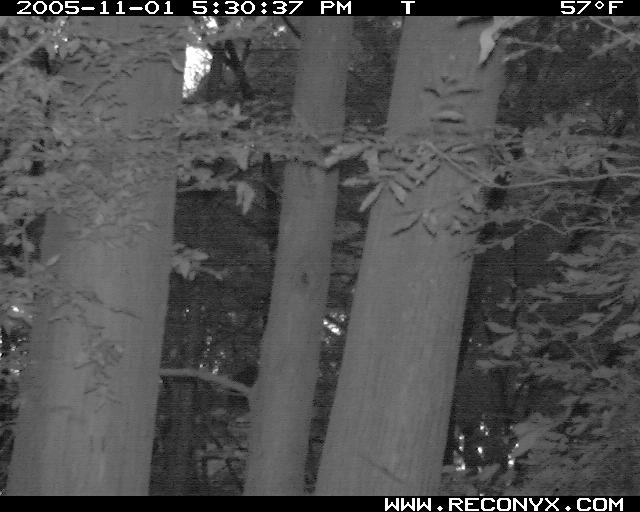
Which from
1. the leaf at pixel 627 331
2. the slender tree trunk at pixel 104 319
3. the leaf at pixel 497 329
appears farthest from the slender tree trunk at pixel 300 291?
the leaf at pixel 627 331

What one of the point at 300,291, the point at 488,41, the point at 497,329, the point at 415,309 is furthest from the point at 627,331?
the point at 300,291

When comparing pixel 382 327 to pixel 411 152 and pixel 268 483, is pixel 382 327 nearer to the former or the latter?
pixel 411 152

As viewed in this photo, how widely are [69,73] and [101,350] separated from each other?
1.53m

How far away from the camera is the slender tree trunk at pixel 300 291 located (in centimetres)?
824

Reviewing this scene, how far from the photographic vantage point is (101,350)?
5.24 m

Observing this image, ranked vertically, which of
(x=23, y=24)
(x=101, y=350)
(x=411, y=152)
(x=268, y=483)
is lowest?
(x=268, y=483)

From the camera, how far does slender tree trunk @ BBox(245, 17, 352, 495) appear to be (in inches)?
324

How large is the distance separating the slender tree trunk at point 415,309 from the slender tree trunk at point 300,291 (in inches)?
128

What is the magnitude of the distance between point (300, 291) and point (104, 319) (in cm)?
308

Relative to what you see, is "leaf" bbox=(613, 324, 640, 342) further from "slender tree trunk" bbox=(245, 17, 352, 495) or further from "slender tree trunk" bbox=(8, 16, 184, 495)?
"slender tree trunk" bbox=(245, 17, 352, 495)

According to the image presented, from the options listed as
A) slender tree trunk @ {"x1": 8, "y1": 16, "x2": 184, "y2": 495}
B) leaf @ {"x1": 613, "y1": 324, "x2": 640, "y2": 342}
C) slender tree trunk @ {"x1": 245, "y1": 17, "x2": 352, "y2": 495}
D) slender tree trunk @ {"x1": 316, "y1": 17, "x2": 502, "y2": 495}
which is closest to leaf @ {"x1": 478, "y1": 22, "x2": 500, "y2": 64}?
slender tree trunk @ {"x1": 316, "y1": 17, "x2": 502, "y2": 495}

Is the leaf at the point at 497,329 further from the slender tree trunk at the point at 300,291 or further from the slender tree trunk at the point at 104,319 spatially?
the slender tree trunk at the point at 300,291

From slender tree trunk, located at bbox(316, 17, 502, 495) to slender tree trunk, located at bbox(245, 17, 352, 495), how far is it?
3260mm

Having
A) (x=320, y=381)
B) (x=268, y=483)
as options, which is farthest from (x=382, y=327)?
(x=320, y=381)
